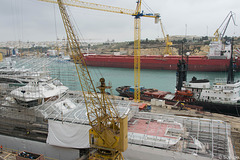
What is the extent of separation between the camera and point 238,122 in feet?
56.1

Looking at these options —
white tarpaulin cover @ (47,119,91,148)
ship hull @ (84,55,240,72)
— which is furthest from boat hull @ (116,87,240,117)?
ship hull @ (84,55,240,72)

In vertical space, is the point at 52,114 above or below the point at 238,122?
above

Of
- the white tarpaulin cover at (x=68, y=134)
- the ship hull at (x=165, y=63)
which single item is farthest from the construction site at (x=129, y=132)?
the ship hull at (x=165, y=63)

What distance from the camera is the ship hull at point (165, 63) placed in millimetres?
44369

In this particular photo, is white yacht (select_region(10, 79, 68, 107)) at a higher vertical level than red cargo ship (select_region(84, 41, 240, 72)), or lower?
lower

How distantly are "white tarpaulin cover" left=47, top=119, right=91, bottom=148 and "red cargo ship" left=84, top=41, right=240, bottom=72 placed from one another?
114 ft

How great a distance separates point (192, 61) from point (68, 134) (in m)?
41.5

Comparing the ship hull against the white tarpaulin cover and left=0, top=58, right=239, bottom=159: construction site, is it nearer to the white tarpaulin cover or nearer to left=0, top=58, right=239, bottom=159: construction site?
left=0, top=58, right=239, bottom=159: construction site

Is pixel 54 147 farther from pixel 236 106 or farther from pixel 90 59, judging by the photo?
pixel 90 59

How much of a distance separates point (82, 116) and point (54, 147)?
2.65m

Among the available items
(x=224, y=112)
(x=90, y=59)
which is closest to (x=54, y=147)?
(x=224, y=112)

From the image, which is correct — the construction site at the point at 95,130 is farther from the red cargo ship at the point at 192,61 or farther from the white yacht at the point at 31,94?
the red cargo ship at the point at 192,61

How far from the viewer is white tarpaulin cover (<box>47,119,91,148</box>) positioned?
38.9 feet

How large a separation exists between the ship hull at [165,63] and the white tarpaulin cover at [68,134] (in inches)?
1372
